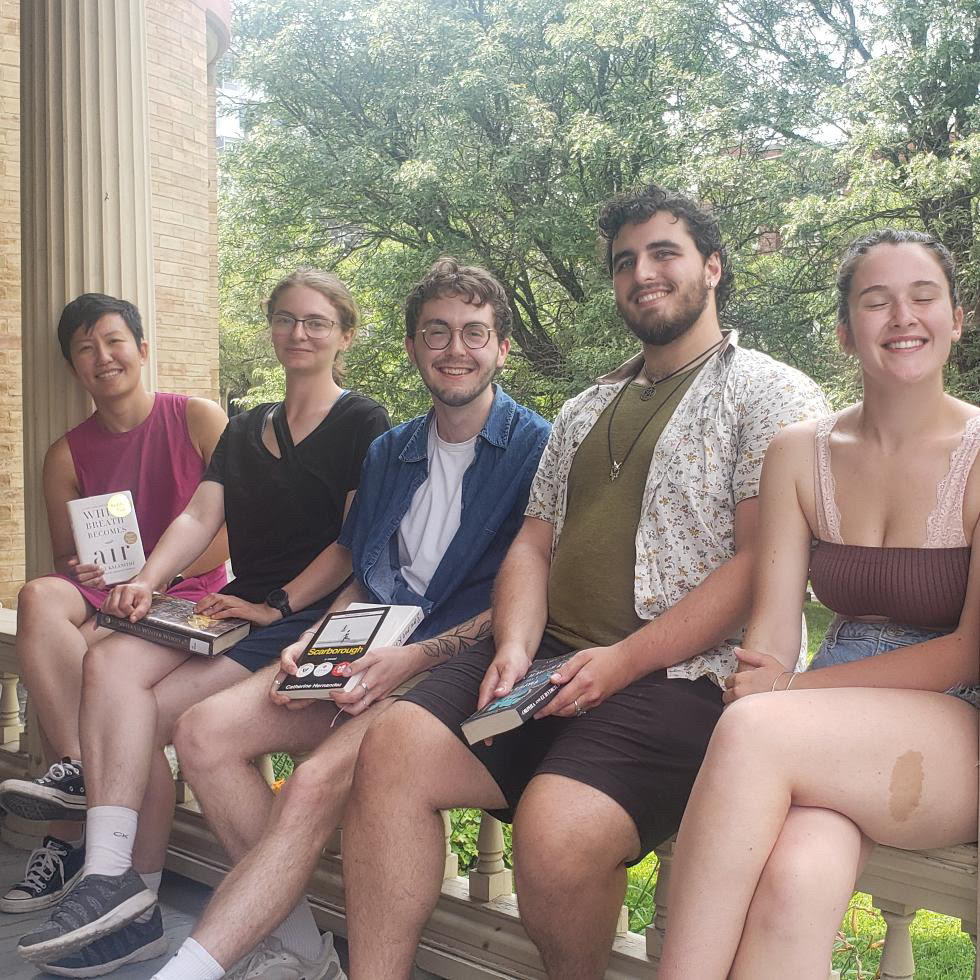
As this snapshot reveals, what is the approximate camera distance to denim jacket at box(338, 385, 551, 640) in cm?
254

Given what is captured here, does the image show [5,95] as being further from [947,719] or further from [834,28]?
[834,28]

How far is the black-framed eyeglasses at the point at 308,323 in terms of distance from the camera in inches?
113

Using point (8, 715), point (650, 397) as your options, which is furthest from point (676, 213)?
point (8, 715)

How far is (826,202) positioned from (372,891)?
10.3m

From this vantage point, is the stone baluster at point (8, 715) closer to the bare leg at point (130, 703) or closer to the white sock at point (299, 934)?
the bare leg at point (130, 703)

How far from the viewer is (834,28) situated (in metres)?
13.2

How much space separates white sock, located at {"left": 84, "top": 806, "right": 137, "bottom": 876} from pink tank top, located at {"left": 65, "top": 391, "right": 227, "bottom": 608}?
792 millimetres

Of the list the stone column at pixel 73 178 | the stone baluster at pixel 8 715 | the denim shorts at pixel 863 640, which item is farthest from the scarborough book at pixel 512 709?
the stone baluster at pixel 8 715

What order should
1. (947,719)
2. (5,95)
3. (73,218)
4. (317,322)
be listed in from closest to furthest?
(947,719)
(317,322)
(73,218)
(5,95)

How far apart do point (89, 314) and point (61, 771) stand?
124cm

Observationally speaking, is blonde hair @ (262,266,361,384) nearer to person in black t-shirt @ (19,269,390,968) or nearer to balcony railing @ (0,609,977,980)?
person in black t-shirt @ (19,269,390,968)

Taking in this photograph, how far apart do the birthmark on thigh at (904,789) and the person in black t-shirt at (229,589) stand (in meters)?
1.52

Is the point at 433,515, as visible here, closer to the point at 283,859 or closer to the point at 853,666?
the point at 283,859

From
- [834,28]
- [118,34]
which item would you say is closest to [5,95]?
[118,34]
